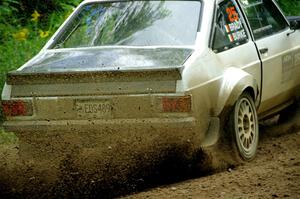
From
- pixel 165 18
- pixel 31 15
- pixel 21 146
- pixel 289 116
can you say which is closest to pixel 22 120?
pixel 21 146

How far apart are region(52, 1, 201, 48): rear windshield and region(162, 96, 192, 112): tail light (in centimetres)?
86

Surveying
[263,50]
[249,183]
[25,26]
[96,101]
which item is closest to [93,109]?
[96,101]

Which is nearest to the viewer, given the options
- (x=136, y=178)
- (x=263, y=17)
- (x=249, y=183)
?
(x=249, y=183)

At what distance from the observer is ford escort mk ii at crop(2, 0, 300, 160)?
19.0 ft

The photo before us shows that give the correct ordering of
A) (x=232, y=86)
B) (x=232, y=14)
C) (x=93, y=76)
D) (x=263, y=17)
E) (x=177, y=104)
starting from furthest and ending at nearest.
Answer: (x=263, y=17) < (x=232, y=14) < (x=232, y=86) < (x=93, y=76) < (x=177, y=104)

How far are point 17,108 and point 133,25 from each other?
1.43m

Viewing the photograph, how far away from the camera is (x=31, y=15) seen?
472 inches

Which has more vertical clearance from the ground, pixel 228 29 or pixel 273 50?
pixel 228 29

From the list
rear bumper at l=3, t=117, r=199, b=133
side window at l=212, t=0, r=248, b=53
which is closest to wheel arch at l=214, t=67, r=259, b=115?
side window at l=212, t=0, r=248, b=53

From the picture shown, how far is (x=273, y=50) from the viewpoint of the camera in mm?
7535

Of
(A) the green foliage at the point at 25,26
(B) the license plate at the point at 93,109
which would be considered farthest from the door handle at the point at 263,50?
(A) the green foliage at the point at 25,26

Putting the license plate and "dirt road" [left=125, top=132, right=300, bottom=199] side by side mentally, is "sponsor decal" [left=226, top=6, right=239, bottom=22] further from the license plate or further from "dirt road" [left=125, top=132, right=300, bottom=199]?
the license plate

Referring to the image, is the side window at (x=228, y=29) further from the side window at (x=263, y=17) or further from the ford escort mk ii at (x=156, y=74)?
the side window at (x=263, y=17)

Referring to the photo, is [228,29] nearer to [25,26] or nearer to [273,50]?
[273,50]
